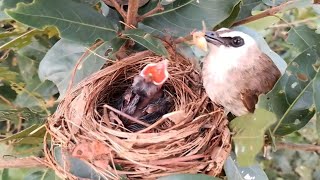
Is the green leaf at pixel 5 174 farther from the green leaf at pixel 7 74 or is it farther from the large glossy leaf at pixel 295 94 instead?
the large glossy leaf at pixel 295 94

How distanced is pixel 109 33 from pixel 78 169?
317mm

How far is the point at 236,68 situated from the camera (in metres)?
1.49

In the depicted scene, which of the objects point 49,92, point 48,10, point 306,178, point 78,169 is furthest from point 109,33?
point 306,178

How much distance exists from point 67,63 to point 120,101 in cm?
29

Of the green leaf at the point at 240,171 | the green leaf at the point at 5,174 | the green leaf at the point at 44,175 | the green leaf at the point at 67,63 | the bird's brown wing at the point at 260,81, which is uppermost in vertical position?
the green leaf at the point at 67,63

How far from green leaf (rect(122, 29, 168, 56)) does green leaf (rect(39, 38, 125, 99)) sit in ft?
0.39

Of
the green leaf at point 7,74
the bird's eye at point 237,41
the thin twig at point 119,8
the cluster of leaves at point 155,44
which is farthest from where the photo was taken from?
the green leaf at point 7,74

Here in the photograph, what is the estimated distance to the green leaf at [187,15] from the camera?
4.14 ft

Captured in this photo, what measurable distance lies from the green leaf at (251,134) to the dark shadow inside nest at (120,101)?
294 millimetres

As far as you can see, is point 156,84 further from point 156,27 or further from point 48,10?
point 48,10

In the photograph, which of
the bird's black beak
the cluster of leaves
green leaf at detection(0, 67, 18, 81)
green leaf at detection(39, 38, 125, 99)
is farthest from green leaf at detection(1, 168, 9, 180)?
the bird's black beak

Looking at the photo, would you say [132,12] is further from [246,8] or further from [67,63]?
[246,8]

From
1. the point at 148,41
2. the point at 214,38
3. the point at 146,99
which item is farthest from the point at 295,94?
the point at 146,99

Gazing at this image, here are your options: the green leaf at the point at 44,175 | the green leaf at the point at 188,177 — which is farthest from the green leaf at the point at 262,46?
the green leaf at the point at 44,175
